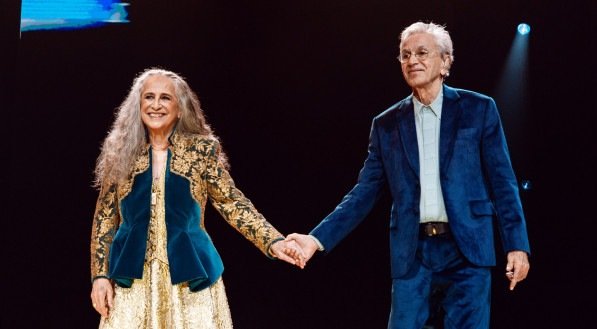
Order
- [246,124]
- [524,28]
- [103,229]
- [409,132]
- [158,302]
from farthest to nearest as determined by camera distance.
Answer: [246,124]
[524,28]
[409,132]
[103,229]
[158,302]

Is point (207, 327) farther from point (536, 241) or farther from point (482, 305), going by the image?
point (536, 241)

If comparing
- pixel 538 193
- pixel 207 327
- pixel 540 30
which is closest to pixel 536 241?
pixel 538 193

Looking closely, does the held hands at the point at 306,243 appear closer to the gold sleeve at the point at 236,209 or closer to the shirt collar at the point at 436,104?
the gold sleeve at the point at 236,209

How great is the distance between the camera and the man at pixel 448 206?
2680 millimetres

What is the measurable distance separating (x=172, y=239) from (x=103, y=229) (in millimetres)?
276

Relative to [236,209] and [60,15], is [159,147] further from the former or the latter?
[60,15]

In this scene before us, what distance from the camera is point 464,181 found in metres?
2.73

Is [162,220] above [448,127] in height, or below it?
below

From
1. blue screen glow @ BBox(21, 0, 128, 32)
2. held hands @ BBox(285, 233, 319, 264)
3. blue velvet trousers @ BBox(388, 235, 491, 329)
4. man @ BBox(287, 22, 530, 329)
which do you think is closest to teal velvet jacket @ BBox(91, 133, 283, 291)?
held hands @ BBox(285, 233, 319, 264)

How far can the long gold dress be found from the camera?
265cm

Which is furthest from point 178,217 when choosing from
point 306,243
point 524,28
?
point 524,28

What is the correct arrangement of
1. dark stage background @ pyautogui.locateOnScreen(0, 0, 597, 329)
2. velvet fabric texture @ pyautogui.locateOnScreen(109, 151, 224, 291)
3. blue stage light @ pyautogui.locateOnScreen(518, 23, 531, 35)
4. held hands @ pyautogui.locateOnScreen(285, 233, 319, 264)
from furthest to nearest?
dark stage background @ pyautogui.locateOnScreen(0, 0, 597, 329)
blue stage light @ pyautogui.locateOnScreen(518, 23, 531, 35)
held hands @ pyautogui.locateOnScreen(285, 233, 319, 264)
velvet fabric texture @ pyautogui.locateOnScreen(109, 151, 224, 291)

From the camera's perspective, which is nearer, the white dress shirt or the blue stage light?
the white dress shirt

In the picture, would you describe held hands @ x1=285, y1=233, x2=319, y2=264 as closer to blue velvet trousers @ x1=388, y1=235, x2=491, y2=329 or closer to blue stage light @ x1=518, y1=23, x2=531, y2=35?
blue velvet trousers @ x1=388, y1=235, x2=491, y2=329
